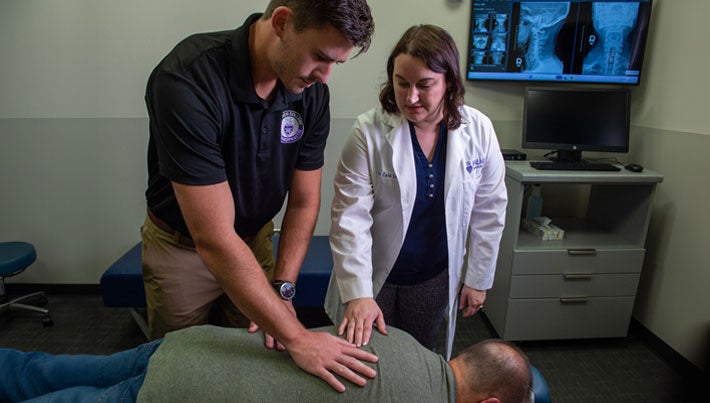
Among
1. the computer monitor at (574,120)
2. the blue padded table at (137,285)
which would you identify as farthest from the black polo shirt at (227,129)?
the computer monitor at (574,120)

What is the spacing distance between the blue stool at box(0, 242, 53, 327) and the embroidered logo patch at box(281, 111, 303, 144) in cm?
191

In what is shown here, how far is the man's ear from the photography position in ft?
2.88

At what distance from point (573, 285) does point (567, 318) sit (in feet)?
0.57

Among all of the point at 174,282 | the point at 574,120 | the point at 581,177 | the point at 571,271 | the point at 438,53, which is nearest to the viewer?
the point at 438,53

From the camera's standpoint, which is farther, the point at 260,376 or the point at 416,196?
the point at 416,196

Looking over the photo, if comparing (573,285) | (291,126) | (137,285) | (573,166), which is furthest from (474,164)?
(137,285)

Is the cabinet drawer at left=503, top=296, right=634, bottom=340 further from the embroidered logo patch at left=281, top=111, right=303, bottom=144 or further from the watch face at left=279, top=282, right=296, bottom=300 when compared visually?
the embroidered logo patch at left=281, top=111, right=303, bottom=144

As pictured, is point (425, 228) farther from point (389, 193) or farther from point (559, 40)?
point (559, 40)

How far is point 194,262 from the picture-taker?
48.6 inches

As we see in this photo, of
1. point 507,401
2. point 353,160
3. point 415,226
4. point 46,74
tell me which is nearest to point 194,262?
point 353,160

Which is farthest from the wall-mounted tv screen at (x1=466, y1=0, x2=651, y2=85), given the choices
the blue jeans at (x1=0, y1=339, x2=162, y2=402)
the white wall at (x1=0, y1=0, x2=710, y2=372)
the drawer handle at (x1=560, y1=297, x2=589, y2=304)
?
the blue jeans at (x1=0, y1=339, x2=162, y2=402)

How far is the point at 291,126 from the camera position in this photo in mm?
1131

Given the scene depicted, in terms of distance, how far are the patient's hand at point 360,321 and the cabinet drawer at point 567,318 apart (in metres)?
1.22

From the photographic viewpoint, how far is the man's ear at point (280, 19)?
2.88 ft
